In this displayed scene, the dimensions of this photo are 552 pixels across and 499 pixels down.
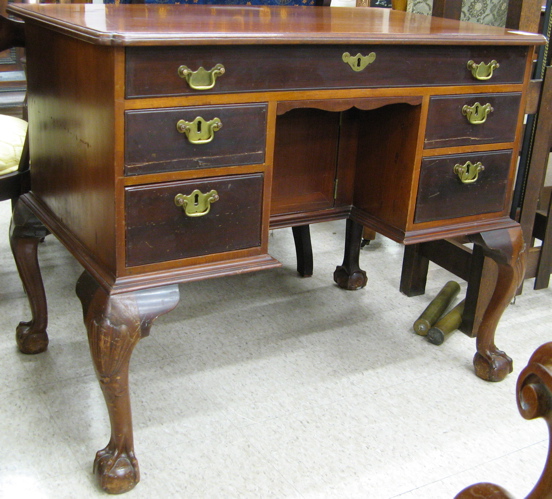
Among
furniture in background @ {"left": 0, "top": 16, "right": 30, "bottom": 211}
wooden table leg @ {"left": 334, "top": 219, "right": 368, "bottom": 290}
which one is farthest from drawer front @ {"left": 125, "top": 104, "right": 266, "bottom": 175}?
wooden table leg @ {"left": 334, "top": 219, "right": 368, "bottom": 290}

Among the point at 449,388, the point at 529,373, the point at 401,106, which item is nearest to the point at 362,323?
the point at 449,388

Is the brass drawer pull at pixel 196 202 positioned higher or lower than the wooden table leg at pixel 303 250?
higher

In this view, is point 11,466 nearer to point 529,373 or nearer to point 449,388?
point 449,388

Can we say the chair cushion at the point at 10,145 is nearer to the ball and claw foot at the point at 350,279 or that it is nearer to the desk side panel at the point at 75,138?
the desk side panel at the point at 75,138

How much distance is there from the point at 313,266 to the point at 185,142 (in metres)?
1.32

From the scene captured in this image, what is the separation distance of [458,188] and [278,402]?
26.7 inches

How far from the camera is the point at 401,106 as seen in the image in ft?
5.53

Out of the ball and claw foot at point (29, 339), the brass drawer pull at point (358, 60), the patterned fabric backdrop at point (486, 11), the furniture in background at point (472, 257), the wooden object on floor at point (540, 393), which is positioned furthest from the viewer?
the patterned fabric backdrop at point (486, 11)

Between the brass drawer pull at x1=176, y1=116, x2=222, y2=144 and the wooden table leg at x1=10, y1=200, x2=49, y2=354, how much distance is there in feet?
2.00

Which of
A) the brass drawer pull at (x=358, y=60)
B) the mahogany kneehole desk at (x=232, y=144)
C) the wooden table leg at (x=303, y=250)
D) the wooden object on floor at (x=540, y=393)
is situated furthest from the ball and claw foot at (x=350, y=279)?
the wooden object on floor at (x=540, y=393)

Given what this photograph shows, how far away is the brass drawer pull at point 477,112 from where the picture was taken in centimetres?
167

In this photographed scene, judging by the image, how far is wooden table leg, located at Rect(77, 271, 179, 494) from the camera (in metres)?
1.38

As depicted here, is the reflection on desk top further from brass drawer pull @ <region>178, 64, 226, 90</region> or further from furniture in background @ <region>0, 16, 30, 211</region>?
furniture in background @ <region>0, 16, 30, 211</region>

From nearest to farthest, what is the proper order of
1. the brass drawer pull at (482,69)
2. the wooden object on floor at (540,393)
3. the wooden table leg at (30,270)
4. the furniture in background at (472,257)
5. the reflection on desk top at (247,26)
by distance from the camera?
the wooden object on floor at (540,393) < the reflection on desk top at (247,26) < the brass drawer pull at (482,69) < the wooden table leg at (30,270) < the furniture in background at (472,257)
